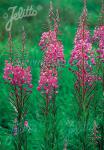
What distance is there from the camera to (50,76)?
4012mm

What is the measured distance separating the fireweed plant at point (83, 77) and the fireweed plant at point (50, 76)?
17 centimetres

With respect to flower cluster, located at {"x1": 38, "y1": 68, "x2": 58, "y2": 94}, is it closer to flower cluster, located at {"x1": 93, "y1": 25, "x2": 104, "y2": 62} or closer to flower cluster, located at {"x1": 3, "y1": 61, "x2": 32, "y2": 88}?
flower cluster, located at {"x1": 3, "y1": 61, "x2": 32, "y2": 88}

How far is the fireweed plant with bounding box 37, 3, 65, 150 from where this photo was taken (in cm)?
402

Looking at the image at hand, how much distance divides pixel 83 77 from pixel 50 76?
0.35m

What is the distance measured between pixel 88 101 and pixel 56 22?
823 mm

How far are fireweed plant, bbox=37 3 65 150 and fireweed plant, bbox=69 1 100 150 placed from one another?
17 centimetres

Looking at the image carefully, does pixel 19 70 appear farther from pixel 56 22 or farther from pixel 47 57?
pixel 56 22

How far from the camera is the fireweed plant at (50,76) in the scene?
13.2 feet

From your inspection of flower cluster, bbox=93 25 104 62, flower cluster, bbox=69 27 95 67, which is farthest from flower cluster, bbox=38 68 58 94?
flower cluster, bbox=93 25 104 62

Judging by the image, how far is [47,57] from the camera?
4031mm

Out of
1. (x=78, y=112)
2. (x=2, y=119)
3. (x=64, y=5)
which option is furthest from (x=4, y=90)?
(x=64, y=5)

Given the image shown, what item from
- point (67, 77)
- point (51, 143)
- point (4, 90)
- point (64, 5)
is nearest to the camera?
point (51, 143)

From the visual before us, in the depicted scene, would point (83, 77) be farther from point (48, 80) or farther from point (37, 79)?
point (37, 79)

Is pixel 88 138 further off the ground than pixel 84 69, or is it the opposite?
pixel 84 69
